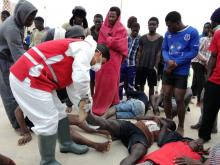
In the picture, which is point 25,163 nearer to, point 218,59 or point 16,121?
point 16,121

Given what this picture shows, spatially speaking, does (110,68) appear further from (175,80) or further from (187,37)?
(187,37)

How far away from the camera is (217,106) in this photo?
3.16m

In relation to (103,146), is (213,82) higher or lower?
higher

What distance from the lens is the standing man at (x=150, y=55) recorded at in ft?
16.0

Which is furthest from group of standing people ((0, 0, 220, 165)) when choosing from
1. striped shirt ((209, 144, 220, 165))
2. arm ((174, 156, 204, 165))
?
striped shirt ((209, 144, 220, 165))

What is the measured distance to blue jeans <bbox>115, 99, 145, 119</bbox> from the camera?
13.2 feet

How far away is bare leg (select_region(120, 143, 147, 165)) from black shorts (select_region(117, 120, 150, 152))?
0.07 metres

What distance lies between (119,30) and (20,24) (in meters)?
1.48

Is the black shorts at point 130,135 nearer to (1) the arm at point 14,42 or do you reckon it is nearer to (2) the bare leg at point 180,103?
(2) the bare leg at point 180,103

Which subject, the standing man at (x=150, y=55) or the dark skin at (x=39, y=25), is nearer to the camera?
the standing man at (x=150, y=55)

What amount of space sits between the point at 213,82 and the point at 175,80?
593 mm

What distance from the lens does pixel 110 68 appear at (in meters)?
4.20

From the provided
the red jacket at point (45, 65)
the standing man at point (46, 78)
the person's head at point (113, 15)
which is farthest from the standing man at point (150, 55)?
the red jacket at point (45, 65)

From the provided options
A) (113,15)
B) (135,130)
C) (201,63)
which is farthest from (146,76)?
(135,130)
